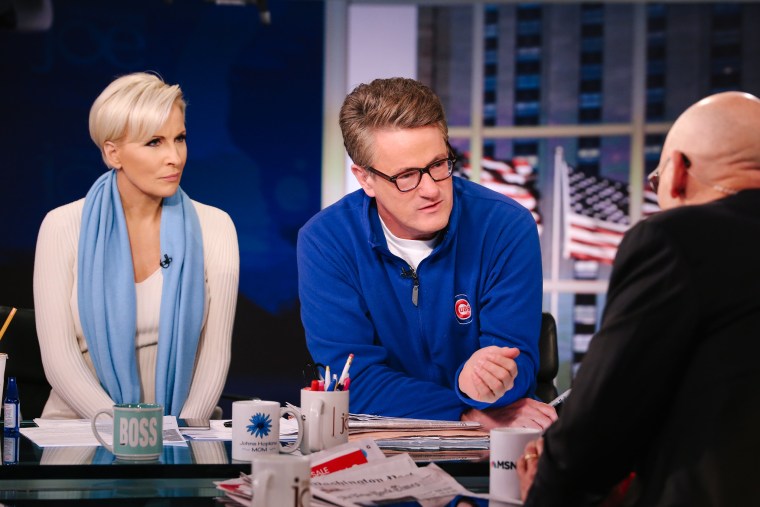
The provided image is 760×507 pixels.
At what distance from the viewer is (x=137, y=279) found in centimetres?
295

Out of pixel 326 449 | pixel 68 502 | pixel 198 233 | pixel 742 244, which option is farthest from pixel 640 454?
pixel 198 233

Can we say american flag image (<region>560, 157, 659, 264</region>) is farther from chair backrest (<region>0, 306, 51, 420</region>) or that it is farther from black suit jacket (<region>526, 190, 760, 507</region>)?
black suit jacket (<region>526, 190, 760, 507</region>)

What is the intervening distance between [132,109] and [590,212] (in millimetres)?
3267

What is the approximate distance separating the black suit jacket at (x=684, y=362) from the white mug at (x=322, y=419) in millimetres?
649

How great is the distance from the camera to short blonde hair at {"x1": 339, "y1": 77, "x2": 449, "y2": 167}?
2.30 meters

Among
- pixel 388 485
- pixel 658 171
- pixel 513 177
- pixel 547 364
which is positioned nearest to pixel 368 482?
pixel 388 485

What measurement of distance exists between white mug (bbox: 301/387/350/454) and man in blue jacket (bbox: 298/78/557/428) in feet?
1.52

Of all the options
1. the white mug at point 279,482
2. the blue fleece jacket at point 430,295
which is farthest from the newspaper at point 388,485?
the blue fleece jacket at point 430,295

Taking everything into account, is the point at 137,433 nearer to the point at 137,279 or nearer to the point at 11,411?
the point at 11,411

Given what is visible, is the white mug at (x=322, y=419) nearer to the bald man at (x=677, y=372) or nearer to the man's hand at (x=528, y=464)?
the man's hand at (x=528, y=464)

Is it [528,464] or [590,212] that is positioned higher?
[590,212]

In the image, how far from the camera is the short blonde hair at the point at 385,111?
2.30 meters

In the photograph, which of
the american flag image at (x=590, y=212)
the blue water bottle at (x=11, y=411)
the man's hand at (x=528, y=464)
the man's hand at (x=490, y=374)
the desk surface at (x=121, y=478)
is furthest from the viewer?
the american flag image at (x=590, y=212)

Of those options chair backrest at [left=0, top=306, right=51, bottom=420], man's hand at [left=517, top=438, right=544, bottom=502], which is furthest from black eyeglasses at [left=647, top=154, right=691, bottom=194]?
chair backrest at [left=0, top=306, right=51, bottom=420]
